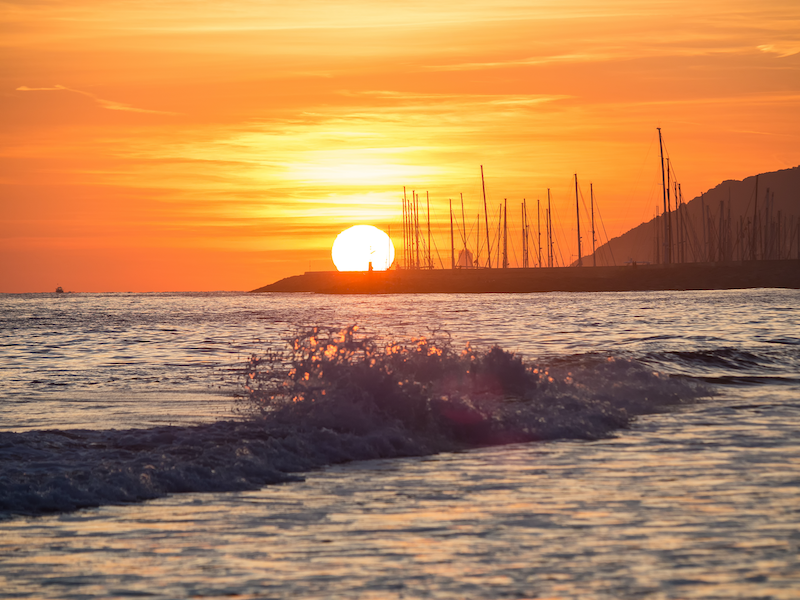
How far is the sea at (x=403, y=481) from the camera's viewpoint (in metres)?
6.16

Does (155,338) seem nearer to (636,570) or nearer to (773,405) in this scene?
(773,405)

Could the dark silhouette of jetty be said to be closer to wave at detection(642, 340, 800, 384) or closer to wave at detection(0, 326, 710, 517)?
wave at detection(642, 340, 800, 384)

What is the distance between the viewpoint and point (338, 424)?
12.5 m

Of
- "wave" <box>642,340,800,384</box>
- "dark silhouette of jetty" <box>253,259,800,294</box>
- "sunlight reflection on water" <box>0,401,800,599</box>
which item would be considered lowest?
"wave" <box>642,340,800,384</box>

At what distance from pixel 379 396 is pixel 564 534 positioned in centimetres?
706

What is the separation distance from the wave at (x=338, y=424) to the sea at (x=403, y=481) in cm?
5

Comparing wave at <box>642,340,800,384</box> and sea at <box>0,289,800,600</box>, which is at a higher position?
sea at <box>0,289,800,600</box>

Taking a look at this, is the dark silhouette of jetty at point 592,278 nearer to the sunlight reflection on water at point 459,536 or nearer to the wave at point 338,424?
the wave at point 338,424

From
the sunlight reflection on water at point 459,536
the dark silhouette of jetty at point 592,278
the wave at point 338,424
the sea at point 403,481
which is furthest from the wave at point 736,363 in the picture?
the dark silhouette of jetty at point 592,278

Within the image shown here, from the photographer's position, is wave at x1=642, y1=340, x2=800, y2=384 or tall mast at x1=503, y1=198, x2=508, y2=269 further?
tall mast at x1=503, y1=198, x2=508, y2=269

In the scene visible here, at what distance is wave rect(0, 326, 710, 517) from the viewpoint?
9516mm

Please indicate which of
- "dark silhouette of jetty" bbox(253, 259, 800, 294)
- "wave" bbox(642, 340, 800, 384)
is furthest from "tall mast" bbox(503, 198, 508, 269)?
"wave" bbox(642, 340, 800, 384)

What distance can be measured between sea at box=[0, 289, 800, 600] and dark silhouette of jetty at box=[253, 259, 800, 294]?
310ft

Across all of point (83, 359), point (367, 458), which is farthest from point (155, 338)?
point (367, 458)
